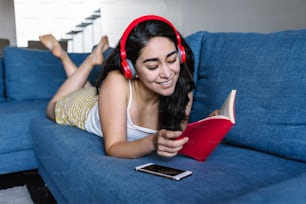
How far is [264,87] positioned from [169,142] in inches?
17.1

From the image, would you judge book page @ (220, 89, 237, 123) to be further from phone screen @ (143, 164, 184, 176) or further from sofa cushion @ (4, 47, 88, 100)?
sofa cushion @ (4, 47, 88, 100)

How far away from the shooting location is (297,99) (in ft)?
3.18

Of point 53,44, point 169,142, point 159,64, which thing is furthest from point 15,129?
point 169,142

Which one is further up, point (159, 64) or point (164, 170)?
point (159, 64)

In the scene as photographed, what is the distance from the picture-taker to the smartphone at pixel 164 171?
80cm

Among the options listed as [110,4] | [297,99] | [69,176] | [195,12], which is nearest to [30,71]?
[195,12]

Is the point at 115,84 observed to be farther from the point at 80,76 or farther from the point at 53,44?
the point at 53,44

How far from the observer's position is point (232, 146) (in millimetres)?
1143

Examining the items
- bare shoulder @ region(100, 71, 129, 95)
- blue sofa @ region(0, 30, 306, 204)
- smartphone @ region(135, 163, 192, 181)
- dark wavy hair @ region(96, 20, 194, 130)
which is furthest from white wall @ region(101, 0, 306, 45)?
smartphone @ region(135, 163, 192, 181)

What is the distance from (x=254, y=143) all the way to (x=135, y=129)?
40 centimetres

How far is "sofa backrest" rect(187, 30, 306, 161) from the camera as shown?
97 cm

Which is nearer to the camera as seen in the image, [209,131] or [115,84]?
[209,131]

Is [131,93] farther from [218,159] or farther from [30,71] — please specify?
[30,71]

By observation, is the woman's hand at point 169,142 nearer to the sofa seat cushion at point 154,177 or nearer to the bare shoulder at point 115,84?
the sofa seat cushion at point 154,177
